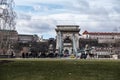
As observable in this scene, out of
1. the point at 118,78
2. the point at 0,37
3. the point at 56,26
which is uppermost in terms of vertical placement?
the point at 56,26

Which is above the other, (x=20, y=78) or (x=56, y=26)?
(x=56, y=26)

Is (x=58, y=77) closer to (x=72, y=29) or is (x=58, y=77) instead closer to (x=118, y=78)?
(x=118, y=78)

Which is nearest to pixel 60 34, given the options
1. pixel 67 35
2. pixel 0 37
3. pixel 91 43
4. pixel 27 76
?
pixel 67 35

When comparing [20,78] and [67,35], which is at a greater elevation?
[67,35]

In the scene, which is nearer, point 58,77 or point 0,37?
point 58,77

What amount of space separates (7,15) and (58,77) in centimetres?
4658

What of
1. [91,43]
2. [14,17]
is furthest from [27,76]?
[91,43]

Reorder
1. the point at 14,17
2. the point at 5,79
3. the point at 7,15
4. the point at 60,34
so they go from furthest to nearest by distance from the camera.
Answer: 1. the point at 60,34
2. the point at 14,17
3. the point at 7,15
4. the point at 5,79

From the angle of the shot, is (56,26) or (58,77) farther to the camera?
(56,26)

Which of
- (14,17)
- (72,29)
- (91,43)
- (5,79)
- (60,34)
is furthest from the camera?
(91,43)

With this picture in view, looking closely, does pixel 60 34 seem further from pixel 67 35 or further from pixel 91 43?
pixel 91 43

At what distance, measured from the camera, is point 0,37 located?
226 feet

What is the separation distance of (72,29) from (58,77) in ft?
498

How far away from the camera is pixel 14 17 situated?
66500mm
